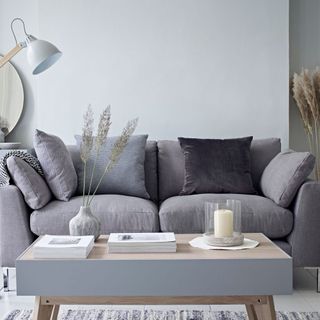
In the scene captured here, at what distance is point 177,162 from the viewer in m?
3.93

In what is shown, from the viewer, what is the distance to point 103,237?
2.55m

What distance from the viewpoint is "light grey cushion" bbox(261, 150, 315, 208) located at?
3.21 m

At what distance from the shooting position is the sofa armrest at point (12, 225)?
3217 millimetres

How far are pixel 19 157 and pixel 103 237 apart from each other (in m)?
1.04

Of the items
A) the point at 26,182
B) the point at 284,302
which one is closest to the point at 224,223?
the point at 284,302

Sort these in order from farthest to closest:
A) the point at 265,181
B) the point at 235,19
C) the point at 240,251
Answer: the point at 235,19, the point at 265,181, the point at 240,251

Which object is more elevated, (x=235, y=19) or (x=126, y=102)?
(x=235, y=19)

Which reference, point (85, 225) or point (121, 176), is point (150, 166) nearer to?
point (121, 176)

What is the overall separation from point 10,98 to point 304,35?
253cm

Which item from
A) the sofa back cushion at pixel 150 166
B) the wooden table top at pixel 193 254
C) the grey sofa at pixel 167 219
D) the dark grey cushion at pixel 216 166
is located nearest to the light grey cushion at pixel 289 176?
the grey sofa at pixel 167 219

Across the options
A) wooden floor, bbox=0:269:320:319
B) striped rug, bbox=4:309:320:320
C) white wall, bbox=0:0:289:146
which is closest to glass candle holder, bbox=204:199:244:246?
striped rug, bbox=4:309:320:320

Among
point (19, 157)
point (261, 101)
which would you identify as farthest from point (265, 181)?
point (19, 157)

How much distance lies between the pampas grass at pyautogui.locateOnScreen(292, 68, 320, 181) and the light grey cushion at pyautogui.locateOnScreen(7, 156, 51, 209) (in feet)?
7.19

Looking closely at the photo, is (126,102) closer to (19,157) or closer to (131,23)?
(131,23)
